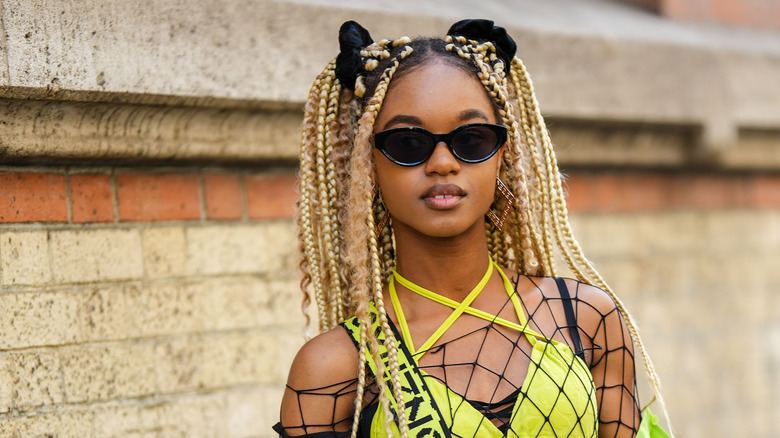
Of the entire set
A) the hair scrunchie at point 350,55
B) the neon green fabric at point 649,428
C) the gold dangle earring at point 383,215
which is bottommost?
the neon green fabric at point 649,428

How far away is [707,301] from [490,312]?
309 cm

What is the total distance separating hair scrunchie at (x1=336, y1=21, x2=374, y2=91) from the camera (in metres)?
2.39

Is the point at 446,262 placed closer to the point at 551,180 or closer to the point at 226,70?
the point at 551,180

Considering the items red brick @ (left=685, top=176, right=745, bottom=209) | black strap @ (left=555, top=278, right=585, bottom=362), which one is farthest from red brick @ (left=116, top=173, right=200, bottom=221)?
red brick @ (left=685, top=176, right=745, bottom=209)

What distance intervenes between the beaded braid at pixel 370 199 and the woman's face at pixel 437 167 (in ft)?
0.18

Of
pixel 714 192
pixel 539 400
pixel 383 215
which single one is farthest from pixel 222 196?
pixel 714 192

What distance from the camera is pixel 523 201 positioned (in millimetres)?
2461

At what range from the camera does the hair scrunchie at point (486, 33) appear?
96.6 inches

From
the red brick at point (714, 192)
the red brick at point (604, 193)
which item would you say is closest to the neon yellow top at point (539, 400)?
the red brick at point (604, 193)

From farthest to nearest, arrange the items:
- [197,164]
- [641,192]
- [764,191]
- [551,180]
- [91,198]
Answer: [764,191] < [641,192] < [197,164] < [91,198] < [551,180]

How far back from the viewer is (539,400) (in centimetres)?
219

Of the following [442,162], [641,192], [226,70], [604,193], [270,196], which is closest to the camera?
[442,162]

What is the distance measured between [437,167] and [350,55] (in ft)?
1.40

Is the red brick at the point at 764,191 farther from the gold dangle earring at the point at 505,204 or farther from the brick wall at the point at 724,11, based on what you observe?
the gold dangle earring at the point at 505,204
